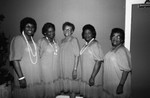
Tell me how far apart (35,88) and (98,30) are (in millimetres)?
1493

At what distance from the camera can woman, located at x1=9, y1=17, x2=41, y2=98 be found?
2557 millimetres

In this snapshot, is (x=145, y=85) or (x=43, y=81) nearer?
(x=145, y=85)

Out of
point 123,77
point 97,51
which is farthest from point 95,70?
point 123,77

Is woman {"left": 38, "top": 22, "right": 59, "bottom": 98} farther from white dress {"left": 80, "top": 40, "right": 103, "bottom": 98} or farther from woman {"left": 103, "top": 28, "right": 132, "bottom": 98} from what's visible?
woman {"left": 103, "top": 28, "right": 132, "bottom": 98}

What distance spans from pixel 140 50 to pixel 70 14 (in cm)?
133

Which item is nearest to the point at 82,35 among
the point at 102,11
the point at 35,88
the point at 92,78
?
the point at 102,11

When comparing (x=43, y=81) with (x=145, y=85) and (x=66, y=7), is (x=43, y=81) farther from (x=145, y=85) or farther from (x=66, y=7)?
(x=145, y=85)

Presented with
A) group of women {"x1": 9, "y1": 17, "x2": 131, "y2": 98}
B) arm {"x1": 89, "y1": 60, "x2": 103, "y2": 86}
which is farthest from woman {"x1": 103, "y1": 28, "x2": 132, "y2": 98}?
arm {"x1": 89, "y1": 60, "x2": 103, "y2": 86}

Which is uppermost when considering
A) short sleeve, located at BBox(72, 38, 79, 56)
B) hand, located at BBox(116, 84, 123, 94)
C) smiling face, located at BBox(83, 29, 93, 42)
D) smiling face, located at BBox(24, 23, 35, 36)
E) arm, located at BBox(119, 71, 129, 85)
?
smiling face, located at BBox(24, 23, 35, 36)

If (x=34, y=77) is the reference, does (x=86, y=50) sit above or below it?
above

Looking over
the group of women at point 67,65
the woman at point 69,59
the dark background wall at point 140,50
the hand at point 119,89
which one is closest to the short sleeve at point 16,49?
the group of women at point 67,65

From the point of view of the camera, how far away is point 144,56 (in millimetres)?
2533

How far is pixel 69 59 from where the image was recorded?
268 centimetres

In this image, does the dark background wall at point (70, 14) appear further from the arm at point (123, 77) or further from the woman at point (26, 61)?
the arm at point (123, 77)
